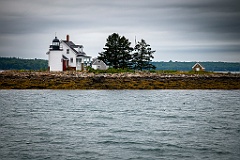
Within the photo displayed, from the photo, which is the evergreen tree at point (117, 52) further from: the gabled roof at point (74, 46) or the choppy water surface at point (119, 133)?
the choppy water surface at point (119, 133)

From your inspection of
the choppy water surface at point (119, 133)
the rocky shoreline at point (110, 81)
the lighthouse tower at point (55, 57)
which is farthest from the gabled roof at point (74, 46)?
the choppy water surface at point (119, 133)

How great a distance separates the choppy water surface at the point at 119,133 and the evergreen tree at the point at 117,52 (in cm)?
4930

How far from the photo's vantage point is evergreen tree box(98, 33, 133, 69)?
97.2 meters

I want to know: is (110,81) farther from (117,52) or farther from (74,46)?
(74,46)

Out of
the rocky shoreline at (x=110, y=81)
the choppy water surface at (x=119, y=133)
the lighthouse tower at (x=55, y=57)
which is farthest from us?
the lighthouse tower at (x=55, y=57)

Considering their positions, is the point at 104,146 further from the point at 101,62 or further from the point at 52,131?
the point at 101,62

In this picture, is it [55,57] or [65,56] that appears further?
[65,56]

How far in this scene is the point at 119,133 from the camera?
30.5 meters

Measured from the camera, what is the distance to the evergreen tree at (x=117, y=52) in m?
97.2

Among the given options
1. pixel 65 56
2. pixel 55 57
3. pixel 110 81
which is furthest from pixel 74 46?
pixel 110 81

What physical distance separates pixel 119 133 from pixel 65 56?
70.8 metres

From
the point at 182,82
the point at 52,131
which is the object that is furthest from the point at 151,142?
the point at 182,82

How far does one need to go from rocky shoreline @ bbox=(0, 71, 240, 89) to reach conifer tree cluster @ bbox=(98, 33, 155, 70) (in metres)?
16.1

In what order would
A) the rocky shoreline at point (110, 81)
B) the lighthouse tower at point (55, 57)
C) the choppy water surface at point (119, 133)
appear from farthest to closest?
the lighthouse tower at point (55, 57)
the rocky shoreline at point (110, 81)
the choppy water surface at point (119, 133)
